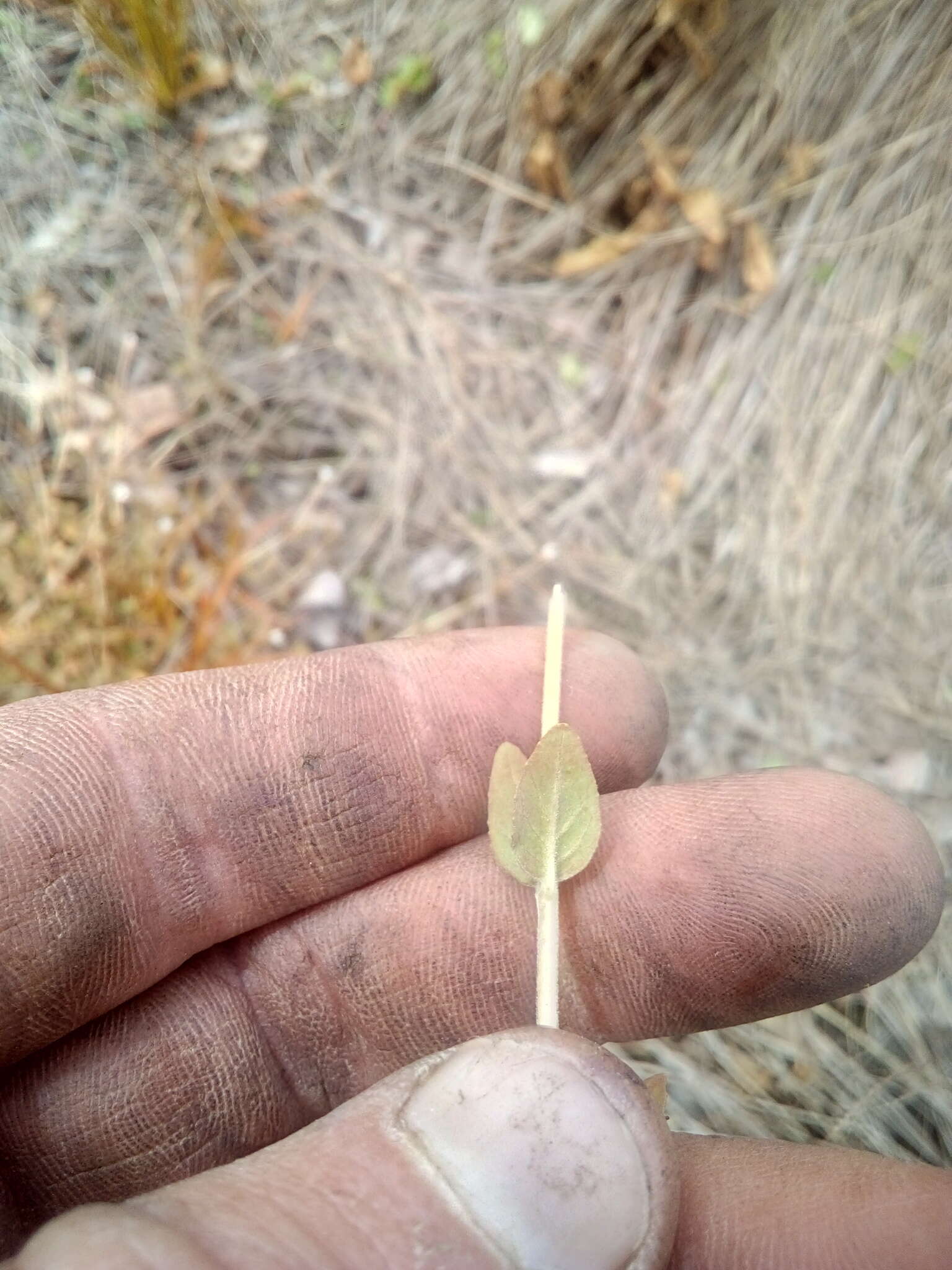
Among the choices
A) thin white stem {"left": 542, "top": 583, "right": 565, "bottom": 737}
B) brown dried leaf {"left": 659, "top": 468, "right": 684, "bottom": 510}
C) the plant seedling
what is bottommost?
the plant seedling

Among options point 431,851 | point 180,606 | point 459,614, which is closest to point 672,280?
point 459,614

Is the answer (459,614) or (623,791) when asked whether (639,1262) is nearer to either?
(623,791)

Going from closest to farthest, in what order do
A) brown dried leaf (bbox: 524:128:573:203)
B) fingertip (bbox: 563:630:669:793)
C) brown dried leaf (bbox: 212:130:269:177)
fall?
fingertip (bbox: 563:630:669:793) < brown dried leaf (bbox: 524:128:573:203) < brown dried leaf (bbox: 212:130:269:177)

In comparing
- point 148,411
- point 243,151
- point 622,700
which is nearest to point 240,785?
point 622,700

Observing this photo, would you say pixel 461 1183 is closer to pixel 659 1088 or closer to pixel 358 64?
pixel 659 1088

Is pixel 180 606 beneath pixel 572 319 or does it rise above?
beneath

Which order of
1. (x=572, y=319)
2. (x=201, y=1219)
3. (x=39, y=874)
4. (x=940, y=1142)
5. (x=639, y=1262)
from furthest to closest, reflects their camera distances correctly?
(x=572, y=319), (x=940, y=1142), (x=39, y=874), (x=639, y=1262), (x=201, y=1219)

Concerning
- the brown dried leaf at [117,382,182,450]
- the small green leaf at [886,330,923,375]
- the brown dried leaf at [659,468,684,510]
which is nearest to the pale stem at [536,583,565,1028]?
the brown dried leaf at [659,468,684,510]

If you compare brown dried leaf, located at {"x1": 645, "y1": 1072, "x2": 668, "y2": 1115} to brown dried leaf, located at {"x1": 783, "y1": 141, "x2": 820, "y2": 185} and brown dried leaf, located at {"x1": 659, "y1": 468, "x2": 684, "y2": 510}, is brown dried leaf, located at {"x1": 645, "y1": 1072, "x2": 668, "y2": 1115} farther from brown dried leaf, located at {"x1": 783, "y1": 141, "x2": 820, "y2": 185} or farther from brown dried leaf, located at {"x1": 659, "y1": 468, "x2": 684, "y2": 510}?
brown dried leaf, located at {"x1": 783, "y1": 141, "x2": 820, "y2": 185}
